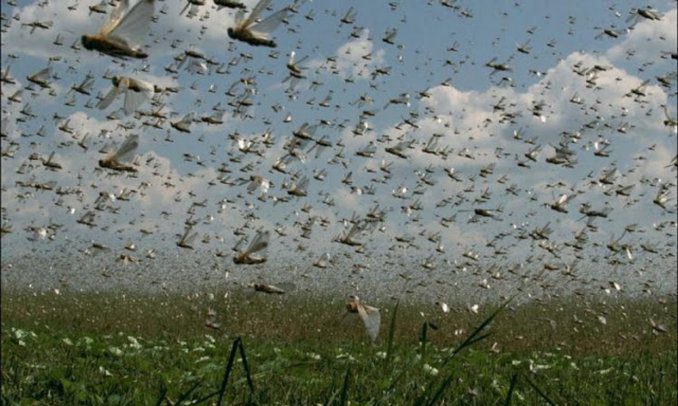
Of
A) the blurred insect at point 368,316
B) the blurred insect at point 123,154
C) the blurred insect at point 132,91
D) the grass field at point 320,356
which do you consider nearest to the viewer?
the blurred insect at point 368,316

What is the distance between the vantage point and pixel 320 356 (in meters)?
8.52

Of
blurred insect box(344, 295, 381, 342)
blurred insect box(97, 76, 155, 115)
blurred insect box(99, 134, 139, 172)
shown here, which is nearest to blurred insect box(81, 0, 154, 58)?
blurred insect box(97, 76, 155, 115)

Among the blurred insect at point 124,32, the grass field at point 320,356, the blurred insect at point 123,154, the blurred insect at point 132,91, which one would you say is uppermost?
the blurred insect at point 124,32

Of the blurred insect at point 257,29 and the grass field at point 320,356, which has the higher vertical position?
the blurred insect at point 257,29

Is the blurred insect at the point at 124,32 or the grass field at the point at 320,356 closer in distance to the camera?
the blurred insect at the point at 124,32

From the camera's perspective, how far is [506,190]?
1179 cm

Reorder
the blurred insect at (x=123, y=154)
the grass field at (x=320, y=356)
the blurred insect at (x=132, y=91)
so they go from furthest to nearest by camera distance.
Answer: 1. the grass field at (x=320, y=356)
2. the blurred insect at (x=123, y=154)
3. the blurred insect at (x=132, y=91)

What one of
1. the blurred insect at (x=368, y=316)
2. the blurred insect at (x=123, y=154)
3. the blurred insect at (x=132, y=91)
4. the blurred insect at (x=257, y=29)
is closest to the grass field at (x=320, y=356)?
the blurred insect at (x=368, y=316)

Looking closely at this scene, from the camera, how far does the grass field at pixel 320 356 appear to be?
509 cm

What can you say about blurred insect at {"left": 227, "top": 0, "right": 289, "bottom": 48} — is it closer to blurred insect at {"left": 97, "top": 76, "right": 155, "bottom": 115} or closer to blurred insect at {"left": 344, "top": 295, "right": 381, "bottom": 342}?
blurred insect at {"left": 97, "top": 76, "right": 155, "bottom": 115}

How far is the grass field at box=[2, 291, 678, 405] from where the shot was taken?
5094 millimetres

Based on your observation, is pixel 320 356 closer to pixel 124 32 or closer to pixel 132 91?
pixel 132 91

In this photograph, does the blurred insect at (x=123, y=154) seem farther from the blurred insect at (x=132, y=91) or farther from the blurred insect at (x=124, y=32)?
the blurred insect at (x=124, y=32)

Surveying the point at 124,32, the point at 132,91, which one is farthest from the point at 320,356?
the point at 124,32
